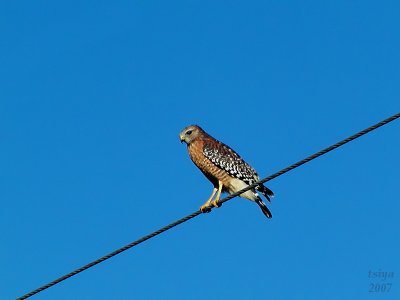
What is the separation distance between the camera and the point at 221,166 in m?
14.6

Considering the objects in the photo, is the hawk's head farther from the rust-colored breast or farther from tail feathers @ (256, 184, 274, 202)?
tail feathers @ (256, 184, 274, 202)

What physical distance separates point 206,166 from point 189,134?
78 centimetres

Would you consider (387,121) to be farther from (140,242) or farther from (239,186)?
A: (239,186)

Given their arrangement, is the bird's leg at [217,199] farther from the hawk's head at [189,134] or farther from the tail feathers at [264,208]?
the hawk's head at [189,134]

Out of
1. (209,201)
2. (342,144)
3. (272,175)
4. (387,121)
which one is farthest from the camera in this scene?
(209,201)

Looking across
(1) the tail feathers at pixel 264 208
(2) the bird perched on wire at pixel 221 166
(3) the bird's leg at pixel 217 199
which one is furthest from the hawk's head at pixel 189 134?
(1) the tail feathers at pixel 264 208

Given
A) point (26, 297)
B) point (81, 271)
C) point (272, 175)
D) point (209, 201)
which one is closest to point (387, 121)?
point (272, 175)

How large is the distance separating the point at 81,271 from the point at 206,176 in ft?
20.4

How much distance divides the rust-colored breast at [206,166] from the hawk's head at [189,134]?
0.10m

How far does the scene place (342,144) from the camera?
8461 mm

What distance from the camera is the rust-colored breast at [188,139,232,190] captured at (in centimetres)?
1462

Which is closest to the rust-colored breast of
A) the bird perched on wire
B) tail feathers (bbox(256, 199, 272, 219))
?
the bird perched on wire

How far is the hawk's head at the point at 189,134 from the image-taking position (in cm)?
1521

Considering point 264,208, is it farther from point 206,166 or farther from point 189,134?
point 189,134
